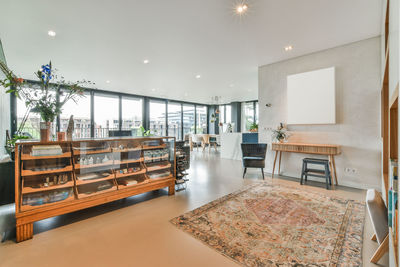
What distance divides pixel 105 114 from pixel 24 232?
250 inches

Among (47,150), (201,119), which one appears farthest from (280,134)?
(201,119)

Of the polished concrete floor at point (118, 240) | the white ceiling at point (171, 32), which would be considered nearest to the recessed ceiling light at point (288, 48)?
the white ceiling at point (171, 32)

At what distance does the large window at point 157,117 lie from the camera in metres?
9.12

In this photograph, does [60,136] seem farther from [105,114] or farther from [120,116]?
[120,116]

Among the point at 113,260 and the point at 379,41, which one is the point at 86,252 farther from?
the point at 379,41

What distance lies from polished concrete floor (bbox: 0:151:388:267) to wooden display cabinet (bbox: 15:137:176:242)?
21 cm

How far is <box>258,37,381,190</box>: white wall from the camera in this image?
3.49 meters

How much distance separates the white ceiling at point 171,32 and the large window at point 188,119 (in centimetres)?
568

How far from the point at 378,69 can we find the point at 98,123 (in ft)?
28.0

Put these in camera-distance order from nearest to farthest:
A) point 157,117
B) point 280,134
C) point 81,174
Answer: point 81,174 < point 280,134 < point 157,117

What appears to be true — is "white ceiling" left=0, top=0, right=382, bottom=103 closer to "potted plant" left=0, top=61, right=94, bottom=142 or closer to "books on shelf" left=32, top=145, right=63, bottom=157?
"potted plant" left=0, top=61, right=94, bottom=142

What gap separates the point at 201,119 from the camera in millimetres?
11953

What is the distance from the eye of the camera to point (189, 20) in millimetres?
2846

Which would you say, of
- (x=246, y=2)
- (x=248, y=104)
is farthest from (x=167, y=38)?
(x=248, y=104)
